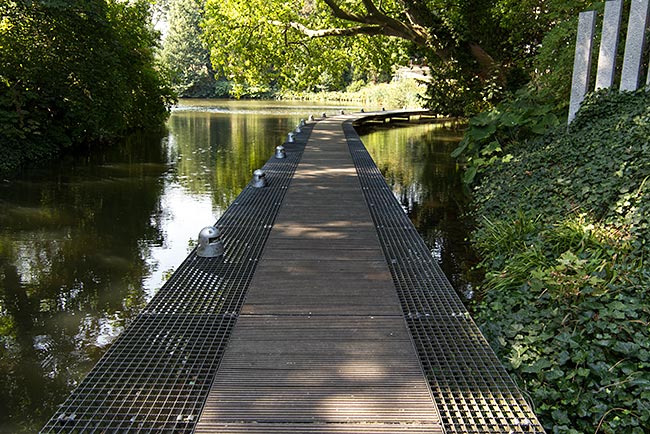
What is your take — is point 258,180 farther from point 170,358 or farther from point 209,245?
point 170,358

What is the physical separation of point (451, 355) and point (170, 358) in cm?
156

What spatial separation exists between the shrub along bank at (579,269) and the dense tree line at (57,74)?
8.12 meters

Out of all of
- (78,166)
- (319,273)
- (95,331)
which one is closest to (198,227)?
(95,331)

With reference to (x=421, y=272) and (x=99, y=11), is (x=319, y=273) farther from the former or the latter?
(x=99, y=11)

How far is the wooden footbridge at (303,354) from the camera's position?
2279 millimetres

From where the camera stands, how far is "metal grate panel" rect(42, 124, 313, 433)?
2.29 m

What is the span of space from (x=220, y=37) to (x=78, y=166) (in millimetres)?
5098

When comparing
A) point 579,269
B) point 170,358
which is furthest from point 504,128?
point 170,358

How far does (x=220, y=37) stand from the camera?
544 inches

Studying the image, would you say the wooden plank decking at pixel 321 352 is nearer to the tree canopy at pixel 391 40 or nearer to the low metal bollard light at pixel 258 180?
the low metal bollard light at pixel 258 180

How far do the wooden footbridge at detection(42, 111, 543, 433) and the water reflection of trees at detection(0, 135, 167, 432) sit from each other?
2.70 ft

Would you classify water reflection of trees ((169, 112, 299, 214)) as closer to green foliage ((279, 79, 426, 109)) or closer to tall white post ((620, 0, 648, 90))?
green foliage ((279, 79, 426, 109))

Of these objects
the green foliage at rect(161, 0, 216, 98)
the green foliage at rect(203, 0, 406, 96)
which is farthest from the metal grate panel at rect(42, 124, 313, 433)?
the green foliage at rect(161, 0, 216, 98)

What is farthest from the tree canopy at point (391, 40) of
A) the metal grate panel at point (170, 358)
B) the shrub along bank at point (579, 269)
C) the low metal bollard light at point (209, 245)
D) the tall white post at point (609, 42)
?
the metal grate panel at point (170, 358)
